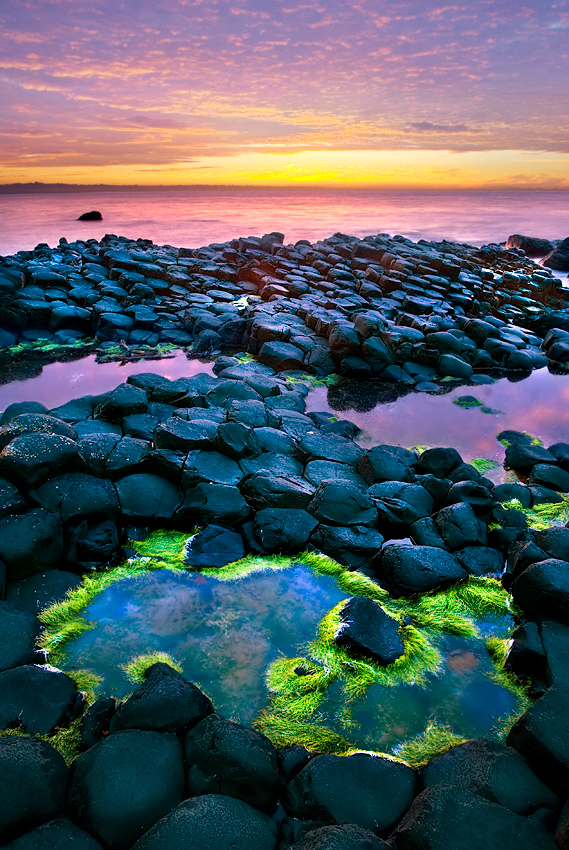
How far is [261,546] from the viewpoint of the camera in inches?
185

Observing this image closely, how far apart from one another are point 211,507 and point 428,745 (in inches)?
107

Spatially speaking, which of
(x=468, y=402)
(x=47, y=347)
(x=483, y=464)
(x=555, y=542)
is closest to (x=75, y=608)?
(x=555, y=542)

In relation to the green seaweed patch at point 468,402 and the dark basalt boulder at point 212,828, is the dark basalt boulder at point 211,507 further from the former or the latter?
the green seaweed patch at point 468,402

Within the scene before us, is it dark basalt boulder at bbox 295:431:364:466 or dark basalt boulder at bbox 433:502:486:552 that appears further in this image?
dark basalt boulder at bbox 295:431:364:466

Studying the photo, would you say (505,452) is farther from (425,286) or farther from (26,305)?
(26,305)

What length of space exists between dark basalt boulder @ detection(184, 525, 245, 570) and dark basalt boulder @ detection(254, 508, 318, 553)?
234 millimetres

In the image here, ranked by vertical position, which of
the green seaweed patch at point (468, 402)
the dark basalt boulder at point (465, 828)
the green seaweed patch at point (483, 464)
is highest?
the green seaweed patch at point (468, 402)

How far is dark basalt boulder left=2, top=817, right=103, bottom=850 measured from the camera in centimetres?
225

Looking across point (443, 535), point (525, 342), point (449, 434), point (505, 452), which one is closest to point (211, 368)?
point (449, 434)

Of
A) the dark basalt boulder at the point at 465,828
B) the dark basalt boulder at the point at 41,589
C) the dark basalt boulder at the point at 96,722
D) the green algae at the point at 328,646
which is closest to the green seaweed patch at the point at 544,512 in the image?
the green algae at the point at 328,646

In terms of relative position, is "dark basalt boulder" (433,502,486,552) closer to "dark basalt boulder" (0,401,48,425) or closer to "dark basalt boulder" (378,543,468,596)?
"dark basalt boulder" (378,543,468,596)

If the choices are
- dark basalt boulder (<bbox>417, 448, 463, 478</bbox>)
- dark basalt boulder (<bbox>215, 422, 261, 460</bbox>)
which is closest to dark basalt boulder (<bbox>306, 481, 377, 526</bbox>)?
dark basalt boulder (<bbox>215, 422, 261, 460</bbox>)

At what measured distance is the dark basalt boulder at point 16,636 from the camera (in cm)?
335

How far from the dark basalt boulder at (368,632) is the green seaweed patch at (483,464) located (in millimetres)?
3182
